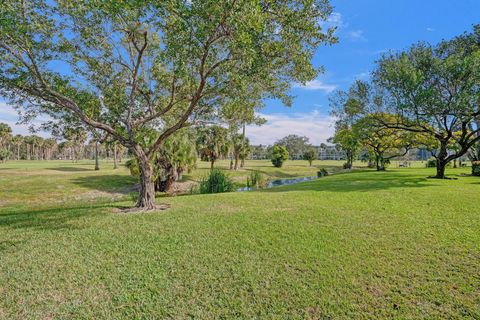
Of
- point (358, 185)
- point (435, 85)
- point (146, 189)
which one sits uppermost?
point (435, 85)

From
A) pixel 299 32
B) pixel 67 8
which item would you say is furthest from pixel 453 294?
pixel 67 8

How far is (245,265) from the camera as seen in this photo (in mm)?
4520

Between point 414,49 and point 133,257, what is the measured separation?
67.9 feet

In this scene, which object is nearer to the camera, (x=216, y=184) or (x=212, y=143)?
(x=216, y=184)

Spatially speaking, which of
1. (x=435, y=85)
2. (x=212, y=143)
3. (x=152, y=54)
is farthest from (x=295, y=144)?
(x=152, y=54)

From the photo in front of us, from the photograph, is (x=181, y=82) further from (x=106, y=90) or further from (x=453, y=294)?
(x=453, y=294)

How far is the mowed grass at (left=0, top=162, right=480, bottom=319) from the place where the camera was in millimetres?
3541

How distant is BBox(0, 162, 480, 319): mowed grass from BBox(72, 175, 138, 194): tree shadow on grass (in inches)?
507

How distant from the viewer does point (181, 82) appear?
9.04 metres

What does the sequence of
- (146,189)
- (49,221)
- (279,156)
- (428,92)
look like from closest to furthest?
(49,221) < (146,189) < (428,92) < (279,156)

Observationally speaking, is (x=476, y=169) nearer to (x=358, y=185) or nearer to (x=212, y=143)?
(x=358, y=185)

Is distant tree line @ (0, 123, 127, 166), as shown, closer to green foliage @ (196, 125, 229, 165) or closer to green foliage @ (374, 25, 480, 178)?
green foliage @ (196, 125, 229, 165)

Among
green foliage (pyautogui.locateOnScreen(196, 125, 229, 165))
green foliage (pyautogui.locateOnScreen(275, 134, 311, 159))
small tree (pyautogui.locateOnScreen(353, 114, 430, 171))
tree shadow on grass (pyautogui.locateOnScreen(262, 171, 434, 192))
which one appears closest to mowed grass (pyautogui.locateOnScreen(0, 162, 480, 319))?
tree shadow on grass (pyautogui.locateOnScreen(262, 171, 434, 192))

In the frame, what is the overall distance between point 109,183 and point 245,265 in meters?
20.8
